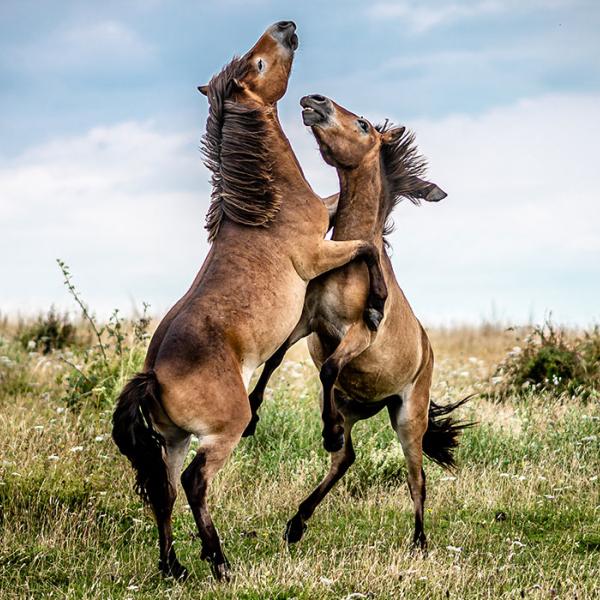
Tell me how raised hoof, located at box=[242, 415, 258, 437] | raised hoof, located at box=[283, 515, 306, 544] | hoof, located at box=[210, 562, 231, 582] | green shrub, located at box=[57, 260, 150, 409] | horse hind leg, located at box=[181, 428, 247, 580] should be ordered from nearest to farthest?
horse hind leg, located at box=[181, 428, 247, 580] < hoof, located at box=[210, 562, 231, 582] < raised hoof, located at box=[242, 415, 258, 437] < raised hoof, located at box=[283, 515, 306, 544] < green shrub, located at box=[57, 260, 150, 409]

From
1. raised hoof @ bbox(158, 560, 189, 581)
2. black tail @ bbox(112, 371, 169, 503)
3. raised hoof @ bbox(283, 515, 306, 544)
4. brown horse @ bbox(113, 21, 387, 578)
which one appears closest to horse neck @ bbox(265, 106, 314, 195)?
brown horse @ bbox(113, 21, 387, 578)

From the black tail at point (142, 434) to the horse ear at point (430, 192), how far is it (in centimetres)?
271

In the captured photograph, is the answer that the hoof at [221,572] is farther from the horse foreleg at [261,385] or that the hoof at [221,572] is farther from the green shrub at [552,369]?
the green shrub at [552,369]

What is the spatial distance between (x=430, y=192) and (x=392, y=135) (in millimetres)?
512

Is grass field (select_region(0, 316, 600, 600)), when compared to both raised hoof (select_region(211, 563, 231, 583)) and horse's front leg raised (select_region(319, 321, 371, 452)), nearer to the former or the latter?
raised hoof (select_region(211, 563, 231, 583))

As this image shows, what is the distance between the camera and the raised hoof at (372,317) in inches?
251

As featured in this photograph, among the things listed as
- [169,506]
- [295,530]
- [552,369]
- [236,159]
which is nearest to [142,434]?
[169,506]

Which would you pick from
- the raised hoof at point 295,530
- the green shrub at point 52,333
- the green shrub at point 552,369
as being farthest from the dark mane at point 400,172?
the green shrub at point 52,333

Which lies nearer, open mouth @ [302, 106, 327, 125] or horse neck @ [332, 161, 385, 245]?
open mouth @ [302, 106, 327, 125]

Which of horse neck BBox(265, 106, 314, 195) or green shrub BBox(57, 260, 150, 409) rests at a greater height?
horse neck BBox(265, 106, 314, 195)

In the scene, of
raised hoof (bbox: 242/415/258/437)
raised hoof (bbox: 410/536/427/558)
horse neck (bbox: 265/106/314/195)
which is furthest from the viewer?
raised hoof (bbox: 410/536/427/558)

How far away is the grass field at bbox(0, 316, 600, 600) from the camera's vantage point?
5891 millimetres

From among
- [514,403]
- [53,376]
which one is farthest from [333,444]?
[53,376]

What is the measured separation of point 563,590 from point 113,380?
513cm
